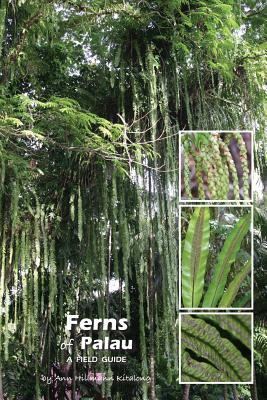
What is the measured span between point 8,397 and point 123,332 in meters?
1.10

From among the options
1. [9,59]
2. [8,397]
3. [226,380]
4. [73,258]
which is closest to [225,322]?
[226,380]

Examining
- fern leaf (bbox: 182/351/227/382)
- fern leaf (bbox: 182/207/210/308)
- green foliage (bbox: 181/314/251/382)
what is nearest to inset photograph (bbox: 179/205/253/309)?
fern leaf (bbox: 182/207/210/308)

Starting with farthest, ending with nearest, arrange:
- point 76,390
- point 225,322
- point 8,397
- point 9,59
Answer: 1. point 8,397
2. point 76,390
3. point 9,59
4. point 225,322

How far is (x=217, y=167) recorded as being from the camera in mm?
2963

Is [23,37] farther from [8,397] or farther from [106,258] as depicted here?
[8,397]

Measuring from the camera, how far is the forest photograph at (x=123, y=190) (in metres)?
2.91

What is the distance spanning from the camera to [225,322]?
2.85 meters

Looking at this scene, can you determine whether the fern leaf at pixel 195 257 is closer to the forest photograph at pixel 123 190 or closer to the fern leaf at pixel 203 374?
the forest photograph at pixel 123 190

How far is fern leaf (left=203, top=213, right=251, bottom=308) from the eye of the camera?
289cm

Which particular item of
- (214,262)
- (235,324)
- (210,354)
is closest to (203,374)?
(210,354)

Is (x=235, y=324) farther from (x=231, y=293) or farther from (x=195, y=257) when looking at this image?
(x=195, y=257)

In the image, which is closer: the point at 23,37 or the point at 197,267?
the point at 197,267

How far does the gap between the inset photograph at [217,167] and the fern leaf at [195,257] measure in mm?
128

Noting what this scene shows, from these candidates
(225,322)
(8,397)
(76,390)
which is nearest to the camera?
(225,322)
